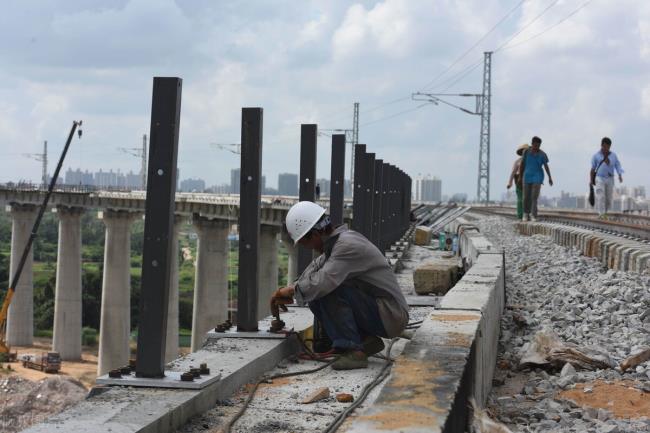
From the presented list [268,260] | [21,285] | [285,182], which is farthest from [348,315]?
[285,182]

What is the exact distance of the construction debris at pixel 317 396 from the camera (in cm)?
623

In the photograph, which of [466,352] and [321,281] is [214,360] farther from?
[466,352]

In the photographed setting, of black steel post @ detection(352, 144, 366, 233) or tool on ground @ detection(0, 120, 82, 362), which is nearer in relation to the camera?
black steel post @ detection(352, 144, 366, 233)

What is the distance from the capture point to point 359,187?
14.2m

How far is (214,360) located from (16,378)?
154ft

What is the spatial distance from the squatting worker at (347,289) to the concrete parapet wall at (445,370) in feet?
1.25

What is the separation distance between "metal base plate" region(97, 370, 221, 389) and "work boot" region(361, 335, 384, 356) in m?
1.50

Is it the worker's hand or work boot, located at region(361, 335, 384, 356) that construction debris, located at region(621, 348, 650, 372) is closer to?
work boot, located at region(361, 335, 384, 356)

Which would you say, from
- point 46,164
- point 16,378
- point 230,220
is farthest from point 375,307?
point 46,164

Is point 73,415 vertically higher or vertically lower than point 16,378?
higher

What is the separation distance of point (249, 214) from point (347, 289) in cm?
140

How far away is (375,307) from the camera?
279 inches

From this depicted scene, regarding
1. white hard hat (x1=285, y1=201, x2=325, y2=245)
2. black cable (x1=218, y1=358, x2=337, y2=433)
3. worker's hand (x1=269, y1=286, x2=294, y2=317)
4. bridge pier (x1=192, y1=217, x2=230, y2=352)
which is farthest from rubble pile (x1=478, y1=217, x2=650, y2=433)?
bridge pier (x1=192, y1=217, x2=230, y2=352)

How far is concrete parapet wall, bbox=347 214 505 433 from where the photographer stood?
166 inches
